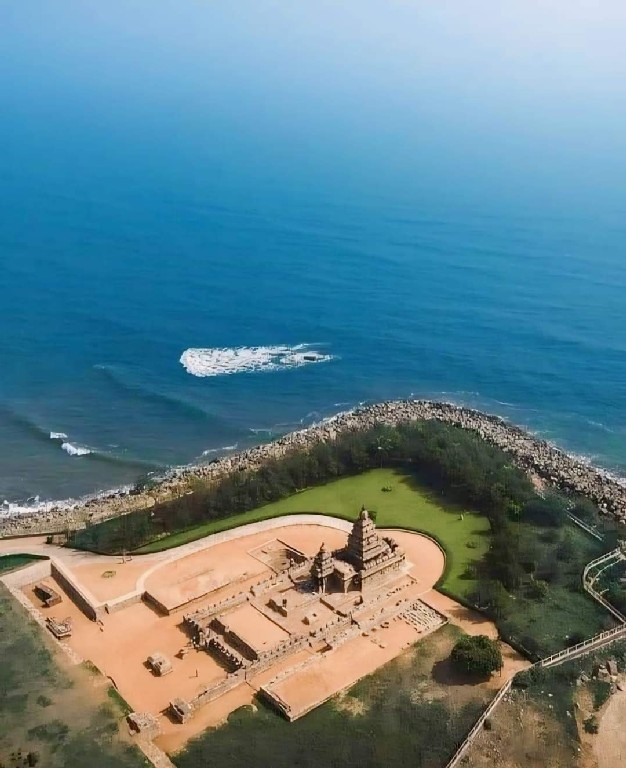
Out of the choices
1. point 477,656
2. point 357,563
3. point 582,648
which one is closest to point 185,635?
point 357,563

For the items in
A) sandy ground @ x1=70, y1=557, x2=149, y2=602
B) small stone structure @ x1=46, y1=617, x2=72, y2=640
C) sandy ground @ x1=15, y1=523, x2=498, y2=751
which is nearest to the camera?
sandy ground @ x1=15, y1=523, x2=498, y2=751

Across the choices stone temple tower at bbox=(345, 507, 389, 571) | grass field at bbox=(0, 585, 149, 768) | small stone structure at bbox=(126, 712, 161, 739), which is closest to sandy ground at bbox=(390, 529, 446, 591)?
A: stone temple tower at bbox=(345, 507, 389, 571)

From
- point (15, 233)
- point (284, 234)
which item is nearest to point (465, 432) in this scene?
point (284, 234)

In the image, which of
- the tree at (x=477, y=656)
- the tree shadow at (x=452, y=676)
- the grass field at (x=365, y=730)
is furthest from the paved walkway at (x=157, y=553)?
the tree at (x=477, y=656)

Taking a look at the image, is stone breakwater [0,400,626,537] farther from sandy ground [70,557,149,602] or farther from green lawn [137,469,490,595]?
sandy ground [70,557,149,602]

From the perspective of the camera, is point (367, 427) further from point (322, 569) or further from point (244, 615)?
point (244, 615)

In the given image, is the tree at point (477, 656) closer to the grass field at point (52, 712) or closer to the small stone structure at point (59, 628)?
the grass field at point (52, 712)

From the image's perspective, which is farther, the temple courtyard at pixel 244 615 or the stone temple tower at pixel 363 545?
the stone temple tower at pixel 363 545
